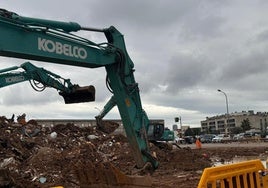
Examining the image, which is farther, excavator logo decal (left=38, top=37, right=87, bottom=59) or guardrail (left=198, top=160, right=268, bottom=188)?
excavator logo decal (left=38, top=37, right=87, bottom=59)

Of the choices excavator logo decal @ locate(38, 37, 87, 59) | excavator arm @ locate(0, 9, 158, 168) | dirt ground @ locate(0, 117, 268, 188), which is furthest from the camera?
dirt ground @ locate(0, 117, 268, 188)

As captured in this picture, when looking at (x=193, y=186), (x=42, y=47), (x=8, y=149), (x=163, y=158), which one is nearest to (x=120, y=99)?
(x=42, y=47)

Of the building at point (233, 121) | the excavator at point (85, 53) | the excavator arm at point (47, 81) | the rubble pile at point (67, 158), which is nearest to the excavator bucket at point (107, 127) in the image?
the rubble pile at point (67, 158)

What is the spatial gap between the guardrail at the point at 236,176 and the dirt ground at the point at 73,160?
4251mm

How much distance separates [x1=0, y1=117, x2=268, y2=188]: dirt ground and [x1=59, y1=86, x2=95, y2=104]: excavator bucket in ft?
6.09

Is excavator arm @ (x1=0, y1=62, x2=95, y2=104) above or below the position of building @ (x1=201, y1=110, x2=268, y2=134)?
below

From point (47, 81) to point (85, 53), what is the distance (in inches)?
236

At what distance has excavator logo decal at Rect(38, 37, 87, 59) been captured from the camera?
29.8 feet

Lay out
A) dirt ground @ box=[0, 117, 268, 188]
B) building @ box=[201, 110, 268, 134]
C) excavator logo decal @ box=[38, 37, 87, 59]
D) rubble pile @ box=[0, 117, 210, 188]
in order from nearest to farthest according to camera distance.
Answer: excavator logo decal @ box=[38, 37, 87, 59] < dirt ground @ box=[0, 117, 268, 188] < rubble pile @ box=[0, 117, 210, 188] < building @ box=[201, 110, 268, 134]

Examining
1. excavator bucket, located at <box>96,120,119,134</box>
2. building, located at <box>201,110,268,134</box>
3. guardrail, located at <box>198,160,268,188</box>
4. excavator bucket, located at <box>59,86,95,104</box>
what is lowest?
guardrail, located at <box>198,160,268,188</box>

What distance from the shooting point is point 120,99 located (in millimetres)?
11625

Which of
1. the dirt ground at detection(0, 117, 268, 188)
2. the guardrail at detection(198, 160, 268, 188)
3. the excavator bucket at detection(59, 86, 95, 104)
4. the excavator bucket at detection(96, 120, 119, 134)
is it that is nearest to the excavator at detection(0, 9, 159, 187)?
the excavator bucket at detection(59, 86, 95, 104)

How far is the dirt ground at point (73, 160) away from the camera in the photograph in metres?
13.0

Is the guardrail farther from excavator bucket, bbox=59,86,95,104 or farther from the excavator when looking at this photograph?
excavator bucket, bbox=59,86,95,104
